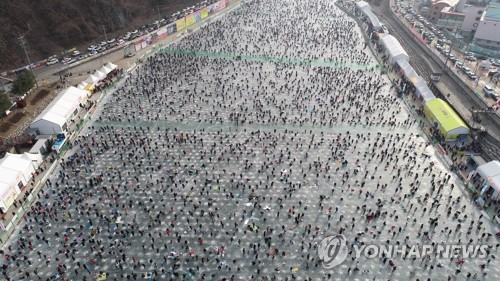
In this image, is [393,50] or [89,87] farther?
[393,50]

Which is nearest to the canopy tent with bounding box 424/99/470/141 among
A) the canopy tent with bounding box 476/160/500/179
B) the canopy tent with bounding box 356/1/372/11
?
the canopy tent with bounding box 476/160/500/179

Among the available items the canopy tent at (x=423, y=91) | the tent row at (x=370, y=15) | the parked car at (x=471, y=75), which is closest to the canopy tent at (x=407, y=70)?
the canopy tent at (x=423, y=91)

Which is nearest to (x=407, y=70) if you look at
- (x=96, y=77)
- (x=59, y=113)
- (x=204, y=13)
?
(x=96, y=77)

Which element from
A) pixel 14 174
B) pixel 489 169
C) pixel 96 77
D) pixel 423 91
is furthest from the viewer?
pixel 96 77

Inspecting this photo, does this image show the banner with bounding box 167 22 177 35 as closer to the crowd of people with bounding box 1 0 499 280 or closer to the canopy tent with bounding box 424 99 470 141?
the crowd of people with bounding box 1 0 499 280

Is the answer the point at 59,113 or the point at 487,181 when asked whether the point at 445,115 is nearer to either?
the point at 487,181

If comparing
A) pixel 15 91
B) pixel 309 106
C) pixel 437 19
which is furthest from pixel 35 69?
pixel 437 19

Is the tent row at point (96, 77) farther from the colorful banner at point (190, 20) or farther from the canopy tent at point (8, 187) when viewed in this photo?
the colorful banner at point (190, 20)
